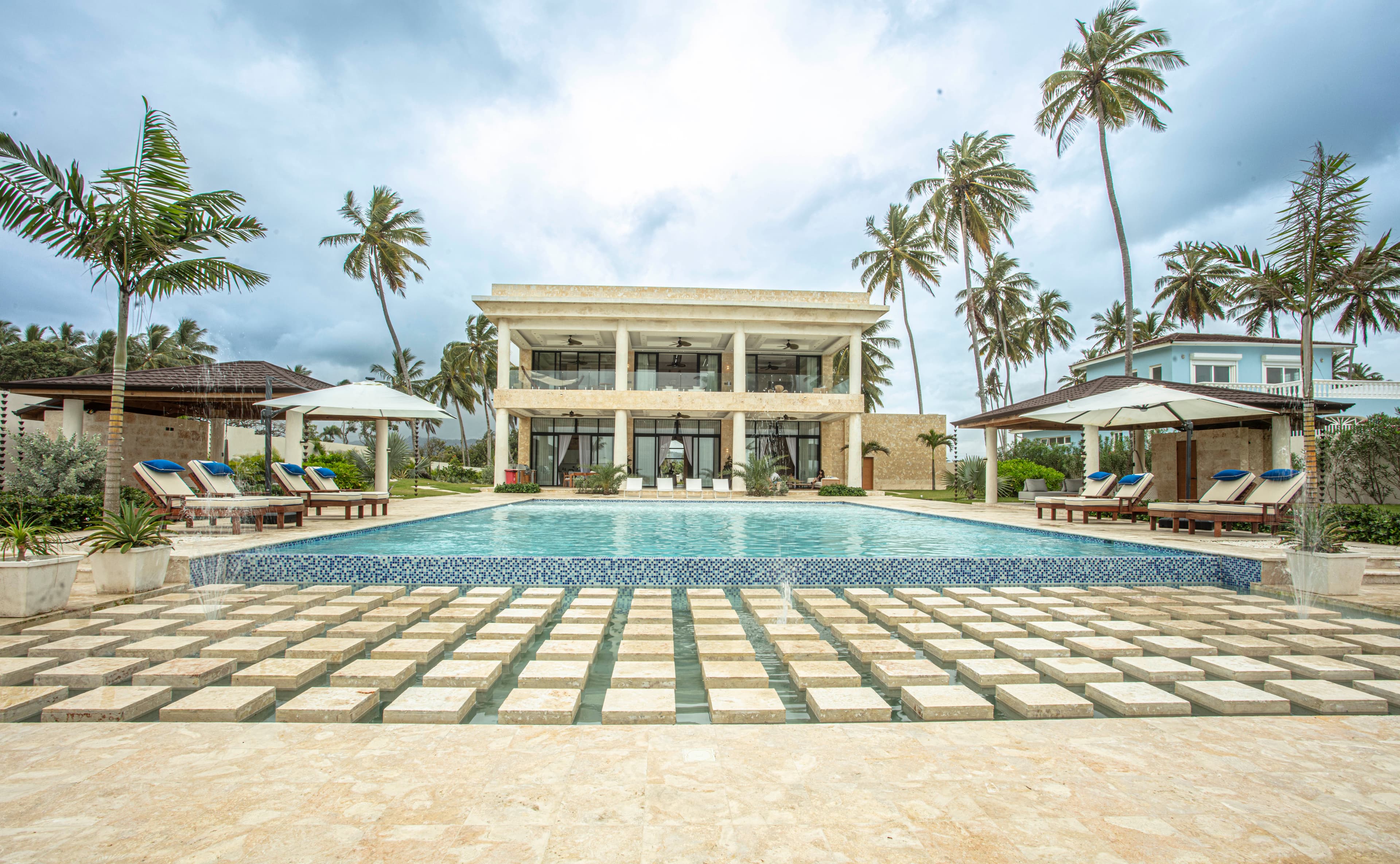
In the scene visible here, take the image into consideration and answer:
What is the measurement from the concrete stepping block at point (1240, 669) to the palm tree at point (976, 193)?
71.0 ft

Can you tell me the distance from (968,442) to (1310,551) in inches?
865

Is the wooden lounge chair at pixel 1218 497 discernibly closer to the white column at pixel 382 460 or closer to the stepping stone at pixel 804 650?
the stepping stone at pixel 804 650

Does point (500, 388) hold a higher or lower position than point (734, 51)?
lower

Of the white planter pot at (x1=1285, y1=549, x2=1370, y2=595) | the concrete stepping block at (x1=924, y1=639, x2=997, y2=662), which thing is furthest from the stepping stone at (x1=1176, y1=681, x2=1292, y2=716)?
the white planter pot at (x1=1285, y1=549, x2=1370, y2=595)

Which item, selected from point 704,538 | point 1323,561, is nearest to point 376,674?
point 704,538

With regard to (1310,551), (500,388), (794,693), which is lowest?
(794,693)

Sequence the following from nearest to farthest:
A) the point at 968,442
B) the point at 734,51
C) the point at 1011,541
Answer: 1. the point at 1011,541
2. the point at 734,51
3. the point at 968,442

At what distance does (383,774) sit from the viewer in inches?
87.0

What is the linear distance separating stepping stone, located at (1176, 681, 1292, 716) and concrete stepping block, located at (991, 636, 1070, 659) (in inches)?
24.6

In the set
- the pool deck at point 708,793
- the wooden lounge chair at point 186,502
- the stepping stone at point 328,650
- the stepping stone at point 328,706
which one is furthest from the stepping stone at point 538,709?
the wooden lounge chair at point 186,502

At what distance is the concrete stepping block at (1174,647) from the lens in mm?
3795

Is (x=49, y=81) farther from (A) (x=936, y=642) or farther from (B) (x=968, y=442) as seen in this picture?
(B) (x=968, y=442)

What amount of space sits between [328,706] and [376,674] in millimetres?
482

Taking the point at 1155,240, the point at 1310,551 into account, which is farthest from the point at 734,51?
the point at 1155,240
